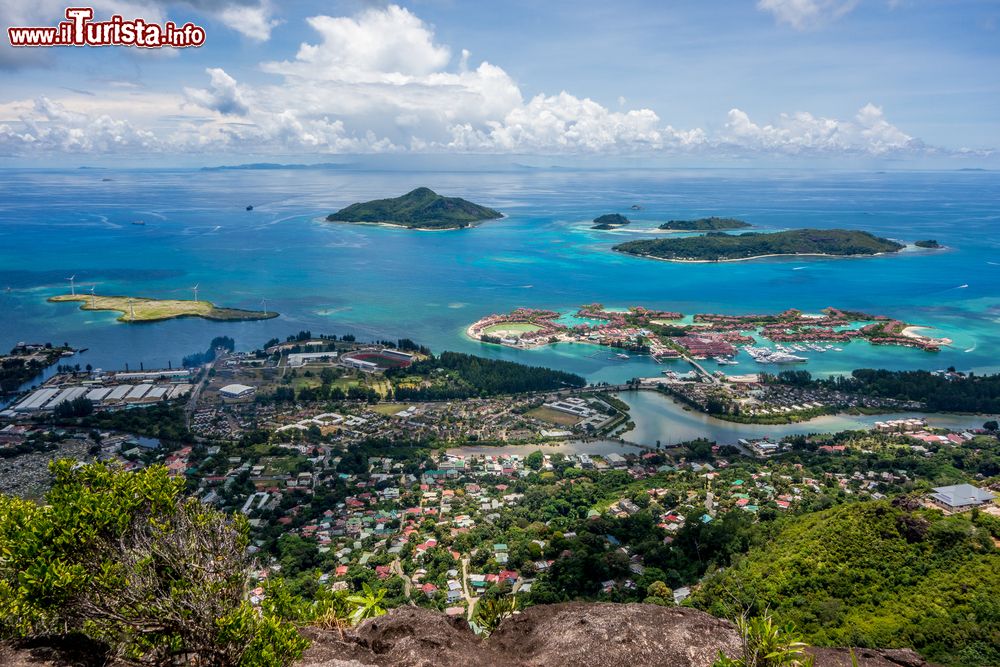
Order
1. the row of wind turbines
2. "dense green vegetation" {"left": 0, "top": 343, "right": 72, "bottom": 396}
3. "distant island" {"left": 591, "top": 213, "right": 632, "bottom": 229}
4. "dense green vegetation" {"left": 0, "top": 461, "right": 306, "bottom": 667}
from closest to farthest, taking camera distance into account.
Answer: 1. "dense green vegetation" {"left": 0, "top": 461, "right": 306, "bottom": 667}
2. "dense green vegetation" {"left": 0, "top": 343, "right": 72, "bottom": 396}
3. the row of wind turbines
4. "distant island" {"left": 591, "top": 213, "right": 632, "bottom": 229}

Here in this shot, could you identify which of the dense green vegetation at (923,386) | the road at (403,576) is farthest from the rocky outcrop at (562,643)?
the dense green vegetation at (923,386)

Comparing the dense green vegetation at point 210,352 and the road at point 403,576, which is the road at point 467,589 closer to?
the road at point 403,576

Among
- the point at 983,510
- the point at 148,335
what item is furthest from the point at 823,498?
the point at 148,335

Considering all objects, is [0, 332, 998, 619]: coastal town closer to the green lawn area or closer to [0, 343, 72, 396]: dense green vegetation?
the green lawn area

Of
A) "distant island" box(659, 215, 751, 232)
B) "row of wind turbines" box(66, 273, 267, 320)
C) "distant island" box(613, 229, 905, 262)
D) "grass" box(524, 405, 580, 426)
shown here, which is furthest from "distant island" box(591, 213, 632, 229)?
"grass" box(524, 405, 580, 426)

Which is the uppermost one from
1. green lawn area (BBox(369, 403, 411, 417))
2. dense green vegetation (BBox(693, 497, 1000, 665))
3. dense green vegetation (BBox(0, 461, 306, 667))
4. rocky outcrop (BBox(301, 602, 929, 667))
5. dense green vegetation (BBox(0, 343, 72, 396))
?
dense green vegetation (BBox(0, 461, 306, 667))

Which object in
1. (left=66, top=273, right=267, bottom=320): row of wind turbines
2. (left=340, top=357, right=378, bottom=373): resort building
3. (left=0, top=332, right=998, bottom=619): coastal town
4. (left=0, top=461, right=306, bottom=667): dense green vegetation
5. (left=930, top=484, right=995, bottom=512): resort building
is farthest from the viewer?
(left=66, top=273, right=267, bottom=320): row of wind turbines

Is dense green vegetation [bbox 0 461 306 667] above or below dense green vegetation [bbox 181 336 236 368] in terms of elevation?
above
